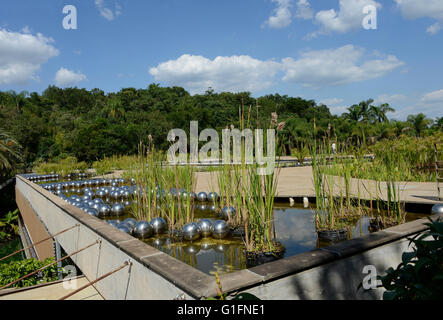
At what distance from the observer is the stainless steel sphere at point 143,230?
3.70 meters

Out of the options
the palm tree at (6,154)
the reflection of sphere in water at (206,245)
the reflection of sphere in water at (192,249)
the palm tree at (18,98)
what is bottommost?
the reflection of sphere in water at (192,249)

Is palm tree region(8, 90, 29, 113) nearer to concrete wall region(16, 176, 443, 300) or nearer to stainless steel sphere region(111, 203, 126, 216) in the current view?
stainless steel sphere region(111, 203, 126, 216)

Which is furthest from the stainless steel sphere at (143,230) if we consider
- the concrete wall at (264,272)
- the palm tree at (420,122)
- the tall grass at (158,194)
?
the palm tree at (420,122)

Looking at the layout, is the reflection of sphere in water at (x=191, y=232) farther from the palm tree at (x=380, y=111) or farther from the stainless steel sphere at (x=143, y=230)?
the palm tree at (x=380, y=111)

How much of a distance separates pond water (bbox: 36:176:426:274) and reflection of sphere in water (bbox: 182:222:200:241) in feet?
0.19

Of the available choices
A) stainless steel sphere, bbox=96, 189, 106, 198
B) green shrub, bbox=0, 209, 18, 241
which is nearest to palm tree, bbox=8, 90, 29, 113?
green shrub, bbox=0, 209, 18, 241

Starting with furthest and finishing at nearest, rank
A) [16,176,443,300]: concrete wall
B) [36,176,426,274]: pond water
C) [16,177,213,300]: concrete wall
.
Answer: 1. [36,176,426,274]: pond water
2. [16,177,213,300]: concrete wall
3. [16,176,443,300]: concrete wall

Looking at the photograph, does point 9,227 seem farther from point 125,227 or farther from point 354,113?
point 354,113

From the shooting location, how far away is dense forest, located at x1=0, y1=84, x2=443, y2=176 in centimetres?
2589

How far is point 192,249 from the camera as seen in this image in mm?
3256

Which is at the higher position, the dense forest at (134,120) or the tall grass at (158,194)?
the dense forest at (134,120)

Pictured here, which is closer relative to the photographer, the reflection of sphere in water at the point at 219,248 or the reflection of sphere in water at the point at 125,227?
the reflection of sphere in water at the point at 219,248

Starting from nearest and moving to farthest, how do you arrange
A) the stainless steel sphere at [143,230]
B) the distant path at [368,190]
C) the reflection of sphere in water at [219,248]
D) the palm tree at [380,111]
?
the reflection of sphere in water at [219,248] → the stainless steel sphere at [143,230] → the distant path at [368,190] → the palm tree at [380,111]

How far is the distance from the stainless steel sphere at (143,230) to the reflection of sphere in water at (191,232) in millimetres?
504
